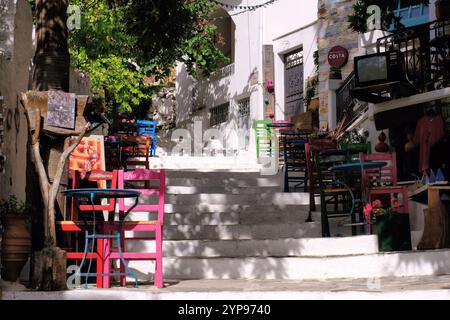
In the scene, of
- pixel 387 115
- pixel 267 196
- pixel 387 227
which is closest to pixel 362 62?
pixel 387 115

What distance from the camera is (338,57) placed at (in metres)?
18.9

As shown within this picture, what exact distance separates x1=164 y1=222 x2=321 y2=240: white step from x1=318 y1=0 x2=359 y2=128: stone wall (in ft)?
27.1

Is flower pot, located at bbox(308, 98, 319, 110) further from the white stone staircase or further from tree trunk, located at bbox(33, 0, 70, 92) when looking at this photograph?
tree trunk, located at bbox(33, 0, 70, 92)

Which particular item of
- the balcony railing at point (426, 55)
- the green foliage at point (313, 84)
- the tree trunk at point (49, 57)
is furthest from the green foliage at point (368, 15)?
the green foliage at point (313, 84)

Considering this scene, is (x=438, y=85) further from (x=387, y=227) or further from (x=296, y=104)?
(x=296, y=104)

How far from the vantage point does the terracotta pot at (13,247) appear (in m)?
7.74

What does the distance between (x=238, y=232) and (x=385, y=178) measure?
214cm

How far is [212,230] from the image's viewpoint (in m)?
10.5

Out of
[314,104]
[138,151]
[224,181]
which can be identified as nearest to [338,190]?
[224,181]

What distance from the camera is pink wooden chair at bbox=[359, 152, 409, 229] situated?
32.3 feet

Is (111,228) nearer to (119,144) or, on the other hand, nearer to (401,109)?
(119,144)

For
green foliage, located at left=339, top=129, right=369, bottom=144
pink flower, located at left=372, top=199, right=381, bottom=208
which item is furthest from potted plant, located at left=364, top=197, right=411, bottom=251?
green foliage, located at left=339, top=129, right=369, bottom=144

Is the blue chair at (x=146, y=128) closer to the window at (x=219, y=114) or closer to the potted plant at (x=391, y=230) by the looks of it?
the window at (x=219, y=114)

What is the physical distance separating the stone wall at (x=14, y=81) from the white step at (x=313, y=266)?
68.4 inches
